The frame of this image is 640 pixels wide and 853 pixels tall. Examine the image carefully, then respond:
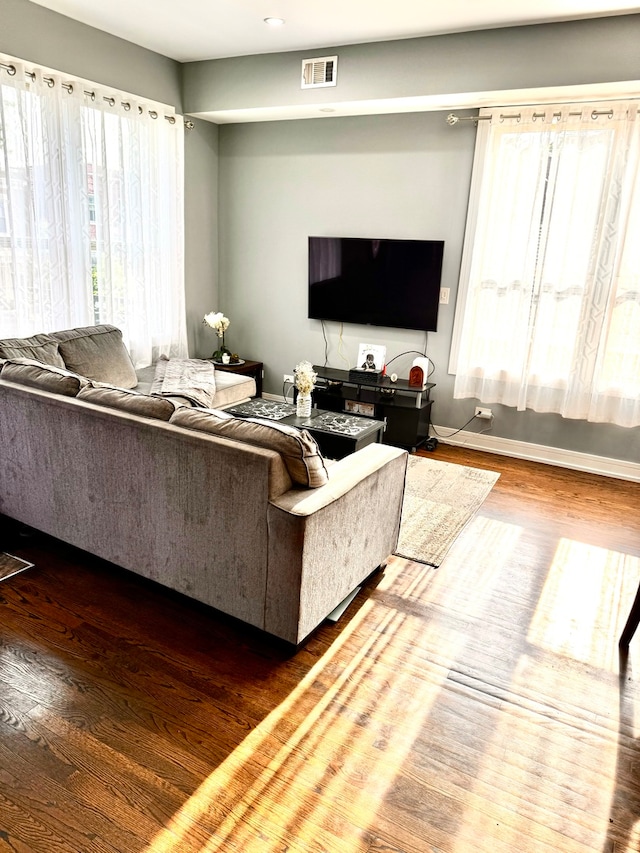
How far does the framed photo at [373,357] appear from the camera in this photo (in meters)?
4.93

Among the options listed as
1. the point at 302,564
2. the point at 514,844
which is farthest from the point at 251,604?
the point at 514,844

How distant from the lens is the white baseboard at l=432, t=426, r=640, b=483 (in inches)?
173

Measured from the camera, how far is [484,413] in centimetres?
481

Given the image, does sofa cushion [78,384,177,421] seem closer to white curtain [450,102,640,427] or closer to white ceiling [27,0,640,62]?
white ceiling [27,0,640,62]

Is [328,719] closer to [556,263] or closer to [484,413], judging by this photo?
[484,413]

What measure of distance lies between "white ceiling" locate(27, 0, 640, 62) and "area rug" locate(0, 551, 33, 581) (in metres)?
3.33

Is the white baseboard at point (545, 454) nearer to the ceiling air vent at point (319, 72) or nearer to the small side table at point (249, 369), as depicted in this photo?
the small side table at point (249, 369)

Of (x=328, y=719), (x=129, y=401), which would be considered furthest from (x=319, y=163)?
(x=328, y=719)

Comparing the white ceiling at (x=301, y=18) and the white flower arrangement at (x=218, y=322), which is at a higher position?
the white ceiling at (x=301, y=18)

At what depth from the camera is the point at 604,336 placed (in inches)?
163

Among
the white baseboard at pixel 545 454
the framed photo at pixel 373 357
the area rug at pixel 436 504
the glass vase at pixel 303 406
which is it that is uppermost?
the framed photo at pixel 373 357

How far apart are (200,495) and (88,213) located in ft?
9.57

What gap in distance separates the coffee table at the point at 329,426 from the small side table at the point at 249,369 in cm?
122

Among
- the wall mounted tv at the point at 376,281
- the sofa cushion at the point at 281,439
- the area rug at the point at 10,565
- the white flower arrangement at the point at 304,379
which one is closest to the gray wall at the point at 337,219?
the wall mounted tv at the point at 376,281
